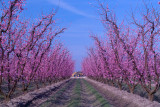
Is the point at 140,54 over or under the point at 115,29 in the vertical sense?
under

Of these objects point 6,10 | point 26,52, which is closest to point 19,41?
point 26,52

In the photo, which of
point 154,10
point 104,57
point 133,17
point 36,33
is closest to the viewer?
point 154,10

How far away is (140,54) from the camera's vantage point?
708 inches

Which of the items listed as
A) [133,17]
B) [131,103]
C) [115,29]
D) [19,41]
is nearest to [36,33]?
[19,41]

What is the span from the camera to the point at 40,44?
18.6m

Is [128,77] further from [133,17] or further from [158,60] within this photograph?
[133,17]

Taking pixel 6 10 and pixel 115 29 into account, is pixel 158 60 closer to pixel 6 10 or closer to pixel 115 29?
pixel 115 29

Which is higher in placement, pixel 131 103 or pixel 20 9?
pixel 20 9

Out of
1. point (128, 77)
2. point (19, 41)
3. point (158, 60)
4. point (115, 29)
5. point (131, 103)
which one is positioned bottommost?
point (131, 103)

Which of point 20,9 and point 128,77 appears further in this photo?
point 128,77

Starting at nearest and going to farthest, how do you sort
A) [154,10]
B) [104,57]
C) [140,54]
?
[154,10], [140,54], [104,57]

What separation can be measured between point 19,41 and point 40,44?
9.52 ft

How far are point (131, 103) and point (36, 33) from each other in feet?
30.8

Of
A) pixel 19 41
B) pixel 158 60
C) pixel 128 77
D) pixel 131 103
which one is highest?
pixel 19 41
